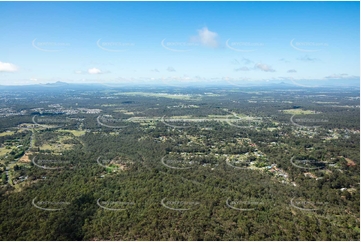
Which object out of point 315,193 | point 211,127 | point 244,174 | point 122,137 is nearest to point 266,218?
point 315,193

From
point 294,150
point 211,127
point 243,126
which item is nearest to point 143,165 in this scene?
point 294,150

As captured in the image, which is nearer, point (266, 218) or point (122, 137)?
point (266, 218)

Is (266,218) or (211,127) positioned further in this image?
(211,127)

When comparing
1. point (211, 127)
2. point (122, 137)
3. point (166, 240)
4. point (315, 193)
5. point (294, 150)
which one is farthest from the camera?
point (211, 127)

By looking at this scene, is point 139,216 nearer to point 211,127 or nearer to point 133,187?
point 133,187

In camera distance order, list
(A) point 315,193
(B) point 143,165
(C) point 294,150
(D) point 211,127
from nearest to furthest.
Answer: (A) point 315,193 < (B) point 143,165 < (C) point 294,150 < (D) point 211,127

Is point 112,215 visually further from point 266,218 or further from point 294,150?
point 294,150

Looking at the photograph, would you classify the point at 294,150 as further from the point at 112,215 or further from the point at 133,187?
the point at 112,215

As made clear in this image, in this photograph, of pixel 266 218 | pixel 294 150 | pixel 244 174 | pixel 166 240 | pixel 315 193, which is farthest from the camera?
pixel 294 150

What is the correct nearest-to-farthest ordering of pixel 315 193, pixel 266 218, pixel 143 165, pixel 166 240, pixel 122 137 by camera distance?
pixel 166 240
pixel 266 218
pixel 315 193
pixel 143 165
pixel 122 137
